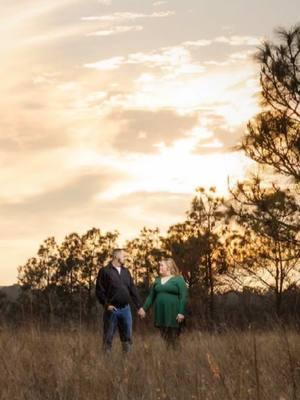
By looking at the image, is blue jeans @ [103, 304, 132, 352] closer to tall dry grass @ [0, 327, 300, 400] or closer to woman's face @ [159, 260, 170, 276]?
woman's face @ [159, 260, 170, 276]

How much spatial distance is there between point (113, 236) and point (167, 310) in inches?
1669

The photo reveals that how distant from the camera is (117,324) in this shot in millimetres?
9766

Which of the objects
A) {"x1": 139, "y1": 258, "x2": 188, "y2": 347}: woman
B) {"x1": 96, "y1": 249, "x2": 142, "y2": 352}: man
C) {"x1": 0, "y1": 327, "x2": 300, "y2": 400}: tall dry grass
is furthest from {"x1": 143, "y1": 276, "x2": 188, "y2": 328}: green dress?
{"x1": 0, "y1": 327, "x2": 300, "y2": 400}: tall dry grass

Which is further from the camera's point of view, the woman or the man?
the man

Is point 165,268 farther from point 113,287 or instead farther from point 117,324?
point 117,324

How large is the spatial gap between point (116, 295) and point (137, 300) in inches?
14.7

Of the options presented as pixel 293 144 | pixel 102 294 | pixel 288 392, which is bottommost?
pixel 288 392

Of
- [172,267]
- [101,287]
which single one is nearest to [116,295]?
[101,287]

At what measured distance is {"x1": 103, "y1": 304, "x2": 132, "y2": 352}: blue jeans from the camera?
9.42 meters

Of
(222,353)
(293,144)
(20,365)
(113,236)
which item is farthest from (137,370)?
(113,236)

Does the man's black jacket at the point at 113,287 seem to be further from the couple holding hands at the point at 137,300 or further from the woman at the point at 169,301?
the woman at the point at 169,301

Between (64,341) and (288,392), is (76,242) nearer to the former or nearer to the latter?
(64,341)

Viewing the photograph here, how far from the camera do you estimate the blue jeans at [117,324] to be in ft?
30.9

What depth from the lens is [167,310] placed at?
9375mm
